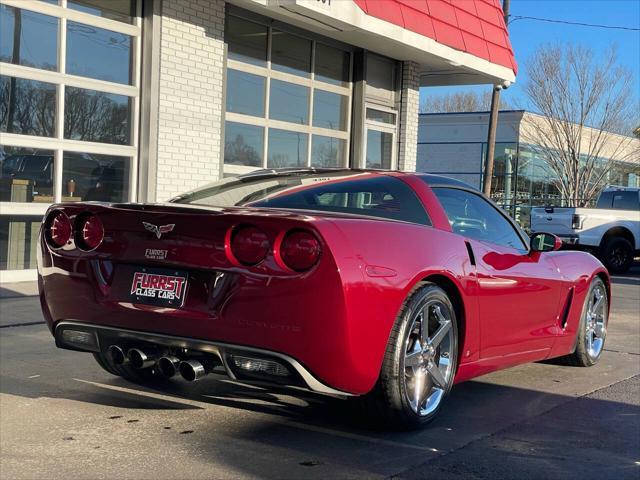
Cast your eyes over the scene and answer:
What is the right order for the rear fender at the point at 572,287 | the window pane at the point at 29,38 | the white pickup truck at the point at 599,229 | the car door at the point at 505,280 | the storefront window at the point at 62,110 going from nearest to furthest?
the car door at the point at 505,280, the rear fender at the point at 572,287, the window pane at the point at 29,38, the storefront window at the point at 62,110, the white pickup truck at the point at 599,229

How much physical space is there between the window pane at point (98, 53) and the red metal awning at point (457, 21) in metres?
3.32

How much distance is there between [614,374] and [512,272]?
67.0 inches

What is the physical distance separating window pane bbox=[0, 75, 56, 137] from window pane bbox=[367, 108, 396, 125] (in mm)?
6565

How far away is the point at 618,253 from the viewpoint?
17.6m

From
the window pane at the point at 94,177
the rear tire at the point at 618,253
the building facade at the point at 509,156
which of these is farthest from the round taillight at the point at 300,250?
the building facade at the point at 509,156

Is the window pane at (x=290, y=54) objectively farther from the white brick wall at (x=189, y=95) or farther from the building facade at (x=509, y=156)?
the building facade at (x=509, y=156)

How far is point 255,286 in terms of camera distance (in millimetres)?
3766

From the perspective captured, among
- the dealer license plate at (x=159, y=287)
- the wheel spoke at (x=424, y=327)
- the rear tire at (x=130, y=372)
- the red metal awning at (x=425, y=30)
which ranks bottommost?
the rear tire at (x=130, y=372)

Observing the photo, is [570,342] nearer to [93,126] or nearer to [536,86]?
[93,126]

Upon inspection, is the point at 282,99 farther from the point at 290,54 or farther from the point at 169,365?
the point at 169,365

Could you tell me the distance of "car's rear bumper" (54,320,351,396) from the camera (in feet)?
12.3

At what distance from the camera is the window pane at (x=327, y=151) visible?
1397 centimetres

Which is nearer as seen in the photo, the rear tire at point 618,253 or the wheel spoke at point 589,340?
the wheel spoke at point 589,340

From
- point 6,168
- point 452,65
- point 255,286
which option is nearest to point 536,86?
point 452,65
